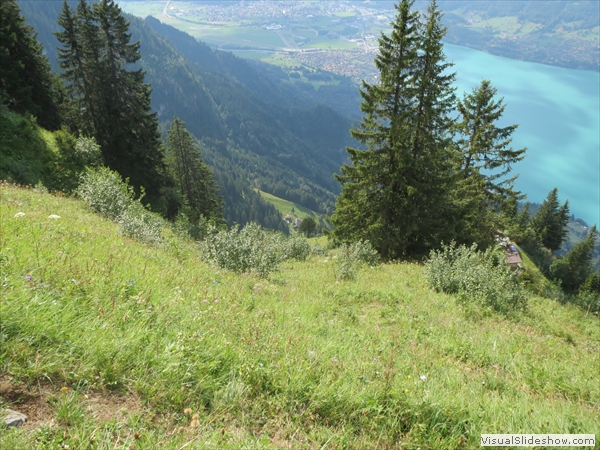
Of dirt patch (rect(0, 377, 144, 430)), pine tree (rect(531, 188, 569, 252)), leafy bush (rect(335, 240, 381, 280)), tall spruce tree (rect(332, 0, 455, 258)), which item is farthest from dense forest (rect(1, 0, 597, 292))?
pine tree (rect(531, 188, 569, 252))

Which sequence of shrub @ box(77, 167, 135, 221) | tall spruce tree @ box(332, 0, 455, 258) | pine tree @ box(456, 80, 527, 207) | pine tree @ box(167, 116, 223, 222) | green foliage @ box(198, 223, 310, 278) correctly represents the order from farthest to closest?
pine tree @ box(167, 116, 223, 222) → pine tree @ box(456, 80, 527, 207) → tall spruce tree @ box(332, 0, 455, 258) → shrub @ box(77, 167, 135, 221) → green foliage @ box(198, 223, 310, 278)

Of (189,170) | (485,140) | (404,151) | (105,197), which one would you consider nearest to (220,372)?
(105,197)

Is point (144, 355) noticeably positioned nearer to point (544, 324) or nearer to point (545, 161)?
point (544, 324)

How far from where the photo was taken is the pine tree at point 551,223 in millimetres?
67062

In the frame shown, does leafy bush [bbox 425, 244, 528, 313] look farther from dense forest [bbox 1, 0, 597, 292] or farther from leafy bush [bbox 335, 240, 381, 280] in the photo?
dense forest [bbox 1, 0, 597, 292]

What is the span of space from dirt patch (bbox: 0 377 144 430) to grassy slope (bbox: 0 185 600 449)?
0.05ft

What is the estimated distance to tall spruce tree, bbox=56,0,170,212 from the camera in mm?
27625

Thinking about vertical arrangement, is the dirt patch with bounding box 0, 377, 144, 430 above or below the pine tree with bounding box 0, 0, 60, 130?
below

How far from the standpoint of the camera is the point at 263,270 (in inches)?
405

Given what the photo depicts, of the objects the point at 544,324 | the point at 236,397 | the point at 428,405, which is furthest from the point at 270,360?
the point at 544,324

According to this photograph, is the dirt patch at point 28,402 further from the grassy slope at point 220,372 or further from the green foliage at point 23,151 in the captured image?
the green foliage at point 23,151

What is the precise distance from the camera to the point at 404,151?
58.4ft

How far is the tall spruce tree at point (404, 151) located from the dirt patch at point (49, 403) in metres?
16.9

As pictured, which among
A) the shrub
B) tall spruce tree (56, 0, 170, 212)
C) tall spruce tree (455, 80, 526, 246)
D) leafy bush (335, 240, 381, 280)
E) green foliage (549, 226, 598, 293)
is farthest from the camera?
green foliage (549, 226, 598, 293)
